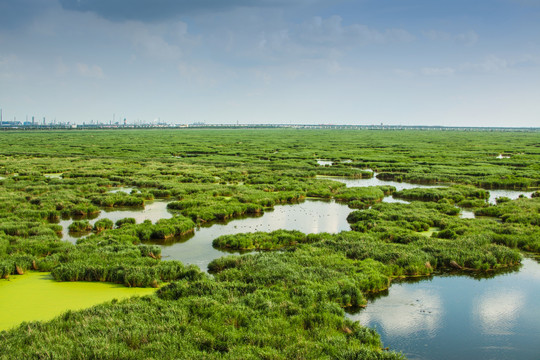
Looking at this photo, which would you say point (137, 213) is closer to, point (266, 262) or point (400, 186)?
point (266, 262)

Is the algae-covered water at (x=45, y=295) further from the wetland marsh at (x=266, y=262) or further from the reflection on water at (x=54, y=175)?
the reflection on water at (x=54, y=175)

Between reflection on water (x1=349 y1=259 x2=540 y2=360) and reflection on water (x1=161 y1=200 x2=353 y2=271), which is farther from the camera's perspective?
reflection on water (x1=161 y1=200 x2=353 y2=271)

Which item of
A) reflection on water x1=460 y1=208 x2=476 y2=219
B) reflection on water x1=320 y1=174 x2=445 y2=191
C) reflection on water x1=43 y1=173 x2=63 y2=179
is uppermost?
reflection on water x1=320 y1=174 x2=445 y2=191

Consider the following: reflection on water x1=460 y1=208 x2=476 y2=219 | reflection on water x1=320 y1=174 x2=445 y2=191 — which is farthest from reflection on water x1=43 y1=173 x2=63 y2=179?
reflection on water x1=460 y1=208 x2=476 y2=219

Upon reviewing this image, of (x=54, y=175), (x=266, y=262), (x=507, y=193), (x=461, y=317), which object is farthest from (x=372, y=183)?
(x=54, y=175)

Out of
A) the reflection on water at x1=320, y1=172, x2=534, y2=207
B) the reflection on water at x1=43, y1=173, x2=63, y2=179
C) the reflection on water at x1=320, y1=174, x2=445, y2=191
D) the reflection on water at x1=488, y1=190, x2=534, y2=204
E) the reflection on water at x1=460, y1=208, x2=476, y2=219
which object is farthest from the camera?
the reflection on water at x1=43, y1=173, x2=63, y2=179

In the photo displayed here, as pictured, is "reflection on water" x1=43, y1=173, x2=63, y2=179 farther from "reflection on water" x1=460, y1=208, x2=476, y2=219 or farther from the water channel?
"reflection on water" x1=460, y1=208, x2=476, y2=219

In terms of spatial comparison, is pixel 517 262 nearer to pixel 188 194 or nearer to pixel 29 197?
pixel 188 194

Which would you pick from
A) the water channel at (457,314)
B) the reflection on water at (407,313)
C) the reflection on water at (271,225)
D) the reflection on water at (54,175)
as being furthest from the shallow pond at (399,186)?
the reflection on water at (54,175)
